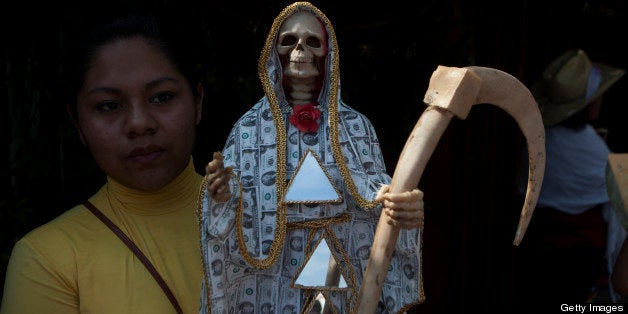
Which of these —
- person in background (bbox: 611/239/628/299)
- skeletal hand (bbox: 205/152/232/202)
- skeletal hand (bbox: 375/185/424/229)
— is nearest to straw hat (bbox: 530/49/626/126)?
person in background (bbox: 611/239/628/299)

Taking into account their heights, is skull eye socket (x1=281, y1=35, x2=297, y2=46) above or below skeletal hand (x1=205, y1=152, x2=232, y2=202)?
above

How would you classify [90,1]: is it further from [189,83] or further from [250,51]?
[250,51]

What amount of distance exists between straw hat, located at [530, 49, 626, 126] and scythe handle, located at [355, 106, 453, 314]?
104 inches

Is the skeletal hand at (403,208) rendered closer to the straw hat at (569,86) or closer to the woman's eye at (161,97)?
the woman's eye at (161,97)

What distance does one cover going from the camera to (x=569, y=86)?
172 inches

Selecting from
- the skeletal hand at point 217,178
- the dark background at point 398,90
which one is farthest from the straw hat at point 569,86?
the skeletal hand at point 217,178

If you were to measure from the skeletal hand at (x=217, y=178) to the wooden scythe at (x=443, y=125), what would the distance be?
0.44 metres

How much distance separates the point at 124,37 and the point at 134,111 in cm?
23

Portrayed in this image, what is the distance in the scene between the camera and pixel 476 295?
488cm

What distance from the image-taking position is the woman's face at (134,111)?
213cm

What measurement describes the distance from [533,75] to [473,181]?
820 millimetres

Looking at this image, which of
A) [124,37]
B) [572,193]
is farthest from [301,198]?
[572,193]

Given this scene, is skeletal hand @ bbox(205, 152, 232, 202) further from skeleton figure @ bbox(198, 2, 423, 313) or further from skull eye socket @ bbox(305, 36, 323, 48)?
skull eye socket @ bbox(305, 36, 323, 48)

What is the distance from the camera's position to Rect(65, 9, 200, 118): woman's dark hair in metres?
2.16
